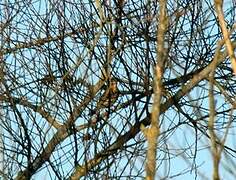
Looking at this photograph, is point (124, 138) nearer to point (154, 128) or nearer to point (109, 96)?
point (109, 96)

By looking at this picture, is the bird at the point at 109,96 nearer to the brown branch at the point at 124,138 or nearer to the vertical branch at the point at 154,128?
the brown branch at the point at 124,138

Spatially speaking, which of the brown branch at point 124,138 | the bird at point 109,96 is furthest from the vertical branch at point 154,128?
the bird at point 109,96

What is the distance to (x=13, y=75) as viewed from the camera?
6258 millimetres

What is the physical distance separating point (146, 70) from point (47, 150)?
1071 mm

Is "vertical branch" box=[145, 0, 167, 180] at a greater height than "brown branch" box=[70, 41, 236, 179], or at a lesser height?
lesser

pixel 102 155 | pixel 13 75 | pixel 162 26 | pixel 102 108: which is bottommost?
pixel 162 26

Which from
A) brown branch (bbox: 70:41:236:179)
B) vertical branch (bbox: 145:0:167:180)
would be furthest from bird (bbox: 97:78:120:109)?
vertical branch (bbox: 145:0:167:180)

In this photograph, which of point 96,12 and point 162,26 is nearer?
point 162,26

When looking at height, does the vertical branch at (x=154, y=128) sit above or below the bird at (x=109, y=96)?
below

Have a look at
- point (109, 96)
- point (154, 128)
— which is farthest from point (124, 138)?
point (154, 128)

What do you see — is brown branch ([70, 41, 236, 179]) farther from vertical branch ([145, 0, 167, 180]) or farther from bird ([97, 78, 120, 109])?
vertical branch ([145, 0, 167, 180])

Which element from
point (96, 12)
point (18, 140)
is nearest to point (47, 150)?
point (18, 140)

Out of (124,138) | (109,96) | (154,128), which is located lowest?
(154,128)

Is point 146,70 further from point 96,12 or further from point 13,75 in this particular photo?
point 13,75
